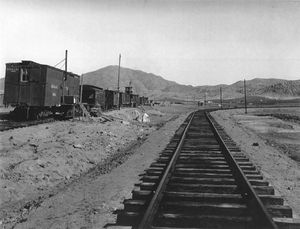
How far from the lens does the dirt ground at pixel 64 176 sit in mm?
5598

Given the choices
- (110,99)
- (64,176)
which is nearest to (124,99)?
(110,99)

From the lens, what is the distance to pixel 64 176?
9.52 metres

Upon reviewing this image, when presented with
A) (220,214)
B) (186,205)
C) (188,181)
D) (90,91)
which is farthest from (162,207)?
(90,91)

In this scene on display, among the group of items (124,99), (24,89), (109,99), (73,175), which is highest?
(124,99)

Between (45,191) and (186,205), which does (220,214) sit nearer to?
(186,205)

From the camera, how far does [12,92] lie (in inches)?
827

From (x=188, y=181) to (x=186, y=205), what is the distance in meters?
1.81

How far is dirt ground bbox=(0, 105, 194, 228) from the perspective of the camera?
5.60 metres

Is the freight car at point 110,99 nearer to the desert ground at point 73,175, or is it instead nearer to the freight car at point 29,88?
the freight car at point 29,88

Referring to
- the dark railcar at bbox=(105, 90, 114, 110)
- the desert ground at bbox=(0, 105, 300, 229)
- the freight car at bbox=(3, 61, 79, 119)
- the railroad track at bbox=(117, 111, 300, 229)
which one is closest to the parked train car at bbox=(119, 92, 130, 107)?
the dark railcar at bbox=(105, 90, 114, 110)

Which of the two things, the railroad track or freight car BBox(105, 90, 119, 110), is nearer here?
the railroad track

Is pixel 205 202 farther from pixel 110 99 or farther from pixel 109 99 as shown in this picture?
pixel 110 99

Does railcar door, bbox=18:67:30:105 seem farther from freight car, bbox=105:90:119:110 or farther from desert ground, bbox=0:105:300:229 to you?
freight car, bbox=105:90:119:110

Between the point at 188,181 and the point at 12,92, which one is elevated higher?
the point at 12,92
